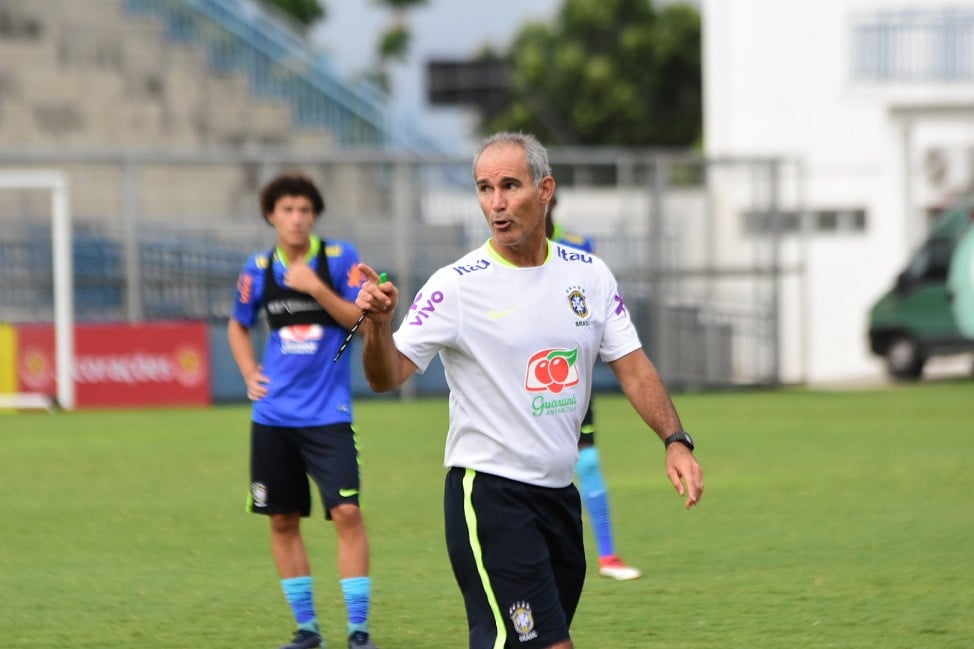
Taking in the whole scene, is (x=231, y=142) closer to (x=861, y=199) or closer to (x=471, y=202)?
(x=471, y=202)

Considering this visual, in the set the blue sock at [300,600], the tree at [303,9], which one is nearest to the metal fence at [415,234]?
the blue sock at [300,600]

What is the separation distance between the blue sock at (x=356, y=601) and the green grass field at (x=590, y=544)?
32cm

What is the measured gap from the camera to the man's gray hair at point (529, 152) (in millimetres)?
5023

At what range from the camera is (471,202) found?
23516 mm

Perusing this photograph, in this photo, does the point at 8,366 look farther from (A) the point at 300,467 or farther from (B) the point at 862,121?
(B) the point at 862,121

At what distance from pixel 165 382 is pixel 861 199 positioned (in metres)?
16.4

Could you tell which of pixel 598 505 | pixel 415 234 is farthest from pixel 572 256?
pixel 415 234

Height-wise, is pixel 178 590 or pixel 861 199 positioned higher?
pixel 861 199

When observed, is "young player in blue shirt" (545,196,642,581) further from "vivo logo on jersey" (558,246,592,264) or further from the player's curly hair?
"vivo logo on jersey" (558,246,592,264)

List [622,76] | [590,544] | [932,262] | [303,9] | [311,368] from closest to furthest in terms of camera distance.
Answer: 1. [311,368]
2. [590,544]
3. [932,262]
4. [303,9]
5. [622,76]

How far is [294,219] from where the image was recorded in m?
7.46

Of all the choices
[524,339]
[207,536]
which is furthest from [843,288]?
[524,339]

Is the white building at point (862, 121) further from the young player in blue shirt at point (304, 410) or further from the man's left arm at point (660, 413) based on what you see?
the man's left arm at point (660, 413)

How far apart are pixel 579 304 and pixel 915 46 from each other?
97.1ft
